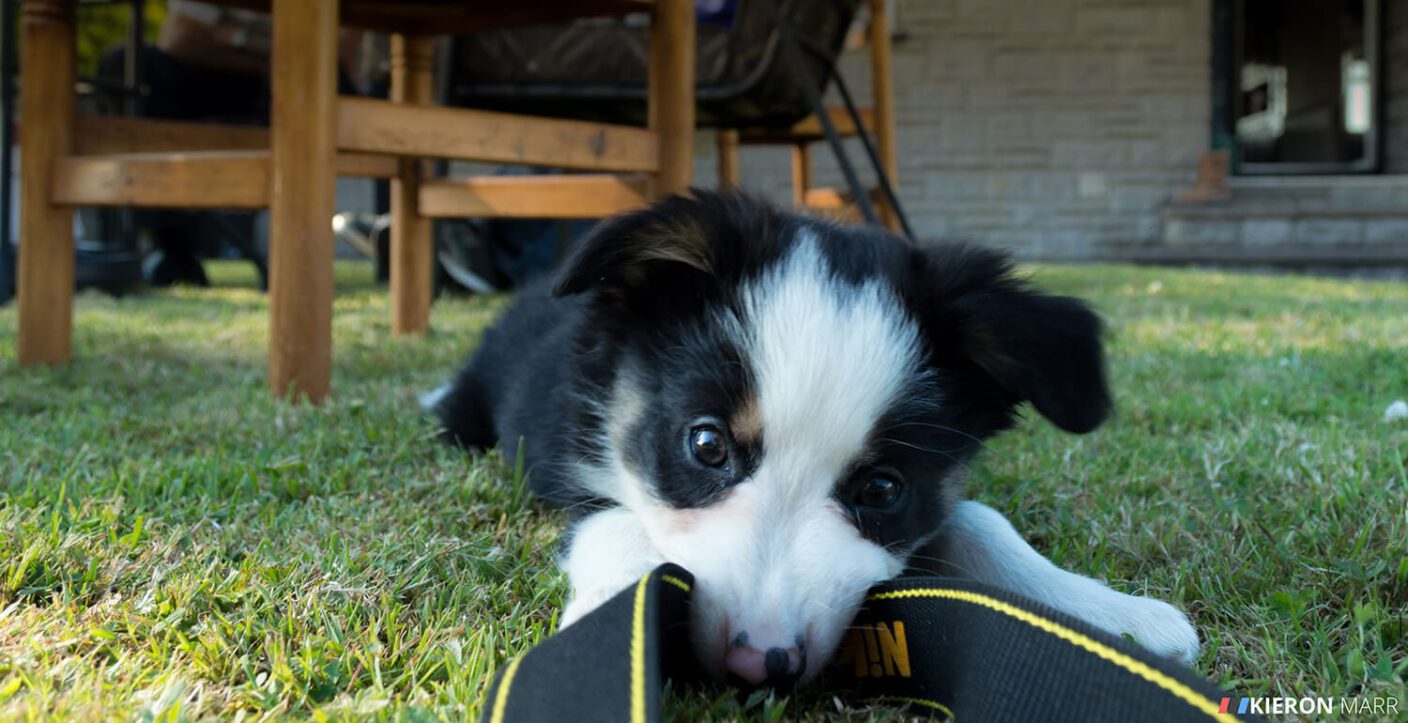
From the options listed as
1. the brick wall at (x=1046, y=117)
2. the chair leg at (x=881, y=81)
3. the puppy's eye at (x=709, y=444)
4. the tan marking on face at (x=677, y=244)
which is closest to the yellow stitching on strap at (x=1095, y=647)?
the puppy's eye at (x=709, y=444)

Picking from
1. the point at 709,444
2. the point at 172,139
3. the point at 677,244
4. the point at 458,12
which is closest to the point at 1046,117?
the point at 458,12

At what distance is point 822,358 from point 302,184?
1.74 meters

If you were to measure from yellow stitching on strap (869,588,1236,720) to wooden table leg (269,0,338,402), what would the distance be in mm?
2008

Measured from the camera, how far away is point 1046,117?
11297 mm

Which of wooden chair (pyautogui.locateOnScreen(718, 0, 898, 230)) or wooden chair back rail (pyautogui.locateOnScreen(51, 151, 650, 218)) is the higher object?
wooden chair (pyautogui.locateOnScreen(718, 0, 898, 230))

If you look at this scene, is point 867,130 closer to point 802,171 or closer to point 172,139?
point 802,171

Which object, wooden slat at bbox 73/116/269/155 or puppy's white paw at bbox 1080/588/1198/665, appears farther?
wooden slat at bbox 73/116/269/155

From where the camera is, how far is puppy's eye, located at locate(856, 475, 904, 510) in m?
1.48

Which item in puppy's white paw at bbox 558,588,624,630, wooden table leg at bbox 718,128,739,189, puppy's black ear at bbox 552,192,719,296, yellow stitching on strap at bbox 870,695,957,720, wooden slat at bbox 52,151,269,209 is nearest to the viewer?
yellow stitching on strap at bbox 870,695,957,720

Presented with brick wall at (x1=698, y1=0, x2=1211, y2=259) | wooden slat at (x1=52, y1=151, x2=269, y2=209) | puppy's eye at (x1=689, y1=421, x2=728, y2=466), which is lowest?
puppy's eye at (x1=689, y1=421, x2=728, y2=466)

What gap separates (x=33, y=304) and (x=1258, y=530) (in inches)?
135

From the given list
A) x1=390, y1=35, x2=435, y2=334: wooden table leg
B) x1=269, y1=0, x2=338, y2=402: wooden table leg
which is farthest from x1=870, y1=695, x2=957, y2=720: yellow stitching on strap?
x1=390, y1=35, x2=435, y2=334: wooden table leg

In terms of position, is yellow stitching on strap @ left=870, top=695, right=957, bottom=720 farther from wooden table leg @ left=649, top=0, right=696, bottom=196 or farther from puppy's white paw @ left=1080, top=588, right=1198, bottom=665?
wooden table leg @ left=649, top=0, right=696, bottom=196

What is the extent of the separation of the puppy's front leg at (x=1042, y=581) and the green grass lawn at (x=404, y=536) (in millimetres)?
52
